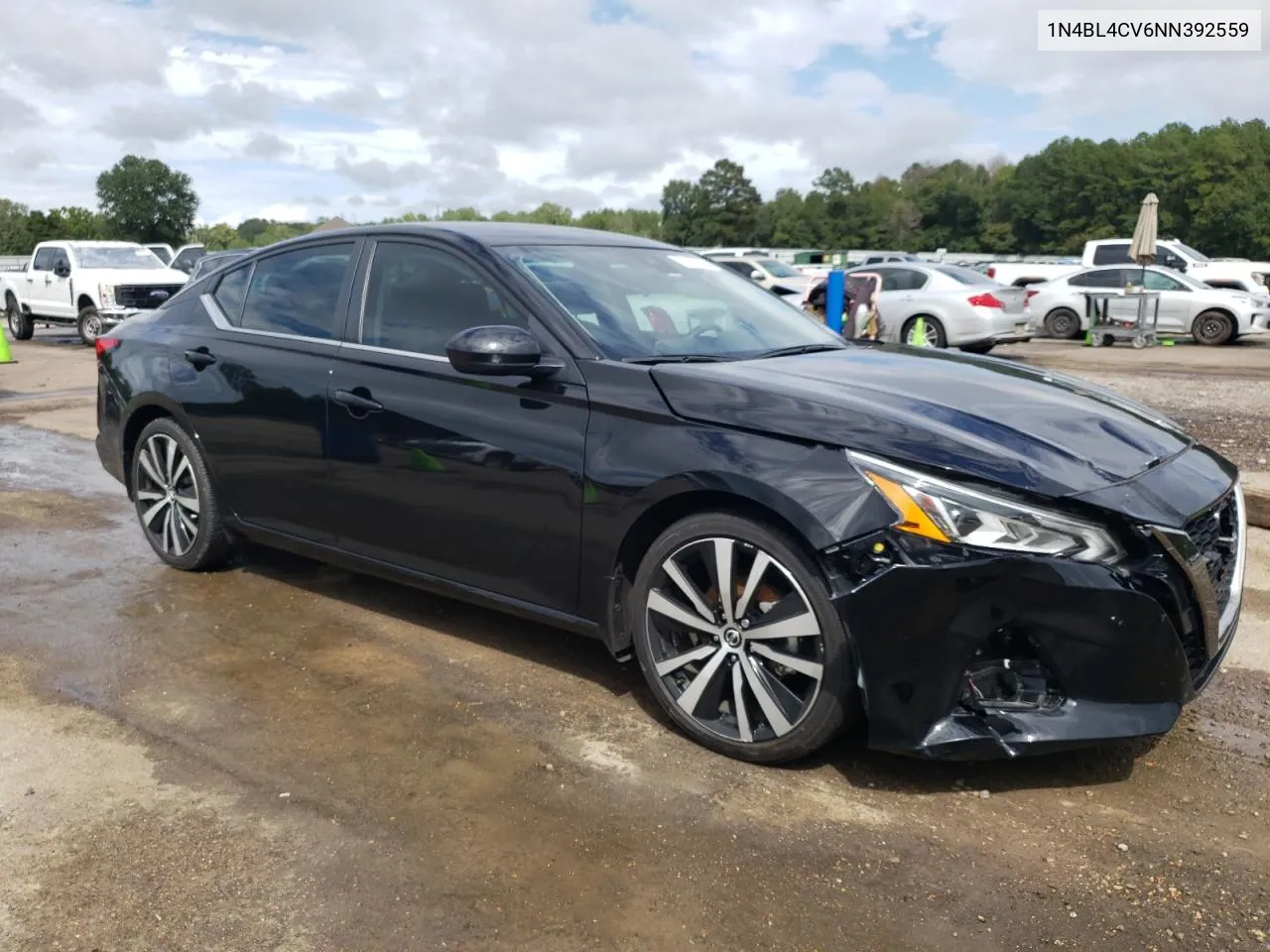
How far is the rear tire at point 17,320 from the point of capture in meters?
22.7

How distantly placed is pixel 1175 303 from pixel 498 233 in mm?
18884

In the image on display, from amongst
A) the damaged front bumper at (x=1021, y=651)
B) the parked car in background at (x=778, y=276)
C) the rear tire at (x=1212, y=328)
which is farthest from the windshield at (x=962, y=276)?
the damaged front bumper at (x=1021, y=651)

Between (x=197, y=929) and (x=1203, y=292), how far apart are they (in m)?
21.1

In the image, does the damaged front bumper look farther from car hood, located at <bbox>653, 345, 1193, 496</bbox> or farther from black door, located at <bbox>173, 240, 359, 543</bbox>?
black door, located at <bbox>173, 240, 359, 543</bbox>

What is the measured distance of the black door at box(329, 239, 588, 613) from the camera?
3.81 m

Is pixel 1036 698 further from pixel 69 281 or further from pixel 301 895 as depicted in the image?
pixel 69 281

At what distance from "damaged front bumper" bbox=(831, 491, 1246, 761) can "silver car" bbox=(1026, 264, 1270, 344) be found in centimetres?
1719

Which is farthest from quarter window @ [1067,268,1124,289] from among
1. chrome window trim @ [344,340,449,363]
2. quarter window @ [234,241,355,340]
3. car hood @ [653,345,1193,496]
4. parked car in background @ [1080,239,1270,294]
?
chrome window trim @ [344,340,449,363]

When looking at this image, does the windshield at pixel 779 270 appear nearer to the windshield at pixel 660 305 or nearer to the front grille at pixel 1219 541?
the windshield at pixel 660 305

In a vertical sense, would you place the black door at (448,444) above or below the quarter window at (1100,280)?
below

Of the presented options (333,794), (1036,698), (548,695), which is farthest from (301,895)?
(1036,698)

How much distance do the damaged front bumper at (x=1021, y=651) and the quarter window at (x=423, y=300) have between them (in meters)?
1.77

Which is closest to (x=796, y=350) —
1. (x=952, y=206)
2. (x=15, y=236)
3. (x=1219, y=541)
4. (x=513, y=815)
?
(x=1219, y=541)

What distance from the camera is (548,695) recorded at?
13.3ft
